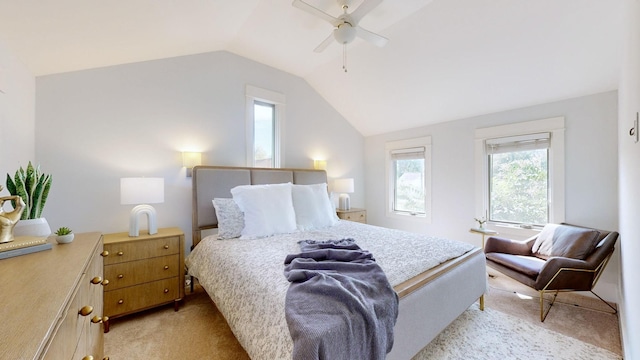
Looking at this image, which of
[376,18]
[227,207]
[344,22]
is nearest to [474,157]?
[376,18]

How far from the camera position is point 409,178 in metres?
4.41

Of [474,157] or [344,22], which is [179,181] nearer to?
[344,22]

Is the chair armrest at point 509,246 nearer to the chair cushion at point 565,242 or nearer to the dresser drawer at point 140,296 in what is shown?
the chair cushion at point 565,242

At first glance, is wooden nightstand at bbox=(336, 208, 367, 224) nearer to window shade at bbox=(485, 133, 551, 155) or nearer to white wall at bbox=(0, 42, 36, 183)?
window shade at bbox=(485, 133, 551, 155)

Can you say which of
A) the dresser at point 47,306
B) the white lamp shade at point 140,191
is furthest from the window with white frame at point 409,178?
the dresser at point 47,306

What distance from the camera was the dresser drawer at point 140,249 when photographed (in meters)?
2.09

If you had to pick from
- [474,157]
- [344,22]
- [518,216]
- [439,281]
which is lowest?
[439,281]

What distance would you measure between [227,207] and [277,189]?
1.82ft

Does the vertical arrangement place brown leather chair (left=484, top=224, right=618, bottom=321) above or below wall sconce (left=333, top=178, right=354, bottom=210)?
below

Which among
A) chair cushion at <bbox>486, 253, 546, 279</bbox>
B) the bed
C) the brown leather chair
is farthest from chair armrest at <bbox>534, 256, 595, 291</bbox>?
the bed

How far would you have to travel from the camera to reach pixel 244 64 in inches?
132

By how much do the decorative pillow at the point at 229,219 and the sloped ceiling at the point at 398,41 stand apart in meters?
1.68

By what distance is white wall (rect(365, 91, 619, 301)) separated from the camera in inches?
99.3

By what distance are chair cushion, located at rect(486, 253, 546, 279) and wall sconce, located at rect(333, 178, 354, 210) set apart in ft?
6.81
